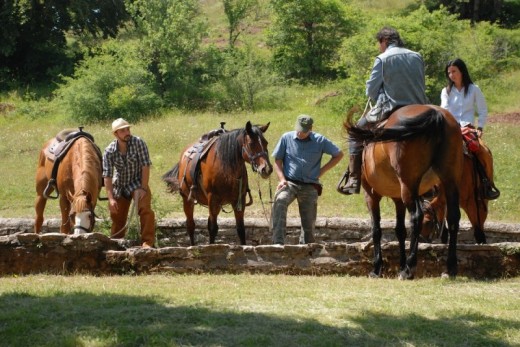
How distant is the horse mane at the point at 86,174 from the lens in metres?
9.92

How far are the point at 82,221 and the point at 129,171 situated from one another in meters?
1.36

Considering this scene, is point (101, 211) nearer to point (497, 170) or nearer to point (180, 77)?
point (497, 170)

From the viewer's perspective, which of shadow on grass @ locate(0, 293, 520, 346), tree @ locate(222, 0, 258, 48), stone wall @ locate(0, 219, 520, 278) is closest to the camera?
shadow on grass @ locate(0, 293, 520, 346)

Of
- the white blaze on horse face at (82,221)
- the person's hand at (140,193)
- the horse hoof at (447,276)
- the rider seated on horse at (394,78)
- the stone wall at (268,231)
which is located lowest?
the stone wall at (268,231)

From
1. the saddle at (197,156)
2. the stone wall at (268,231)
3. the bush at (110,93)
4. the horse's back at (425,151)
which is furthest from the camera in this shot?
the bush at (110,93)

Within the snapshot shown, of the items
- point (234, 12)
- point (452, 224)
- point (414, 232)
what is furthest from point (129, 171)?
point (234, 12)

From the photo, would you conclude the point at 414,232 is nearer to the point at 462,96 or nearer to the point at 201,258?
the point at 201,258

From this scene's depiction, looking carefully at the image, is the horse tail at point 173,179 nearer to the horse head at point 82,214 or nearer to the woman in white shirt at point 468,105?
the horse head at point 82,214

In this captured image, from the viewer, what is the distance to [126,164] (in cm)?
1082

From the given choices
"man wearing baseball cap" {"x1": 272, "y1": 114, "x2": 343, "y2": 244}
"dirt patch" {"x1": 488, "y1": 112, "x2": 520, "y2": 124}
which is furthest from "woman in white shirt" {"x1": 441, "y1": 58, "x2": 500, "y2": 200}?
"dirt patch" {"x1": 488, "y1": 112, "x2": 520, "y2": 124}

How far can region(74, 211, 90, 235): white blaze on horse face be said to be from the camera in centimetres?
969

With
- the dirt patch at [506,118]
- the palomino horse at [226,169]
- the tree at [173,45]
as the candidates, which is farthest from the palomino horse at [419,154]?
Answer: the tree at [173,45]

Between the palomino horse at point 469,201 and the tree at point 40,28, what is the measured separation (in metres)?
28.5

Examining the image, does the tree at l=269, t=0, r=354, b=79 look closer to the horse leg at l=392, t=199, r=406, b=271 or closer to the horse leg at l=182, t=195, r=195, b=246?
the horse leg at l=182, t=195, r=195, b=246
